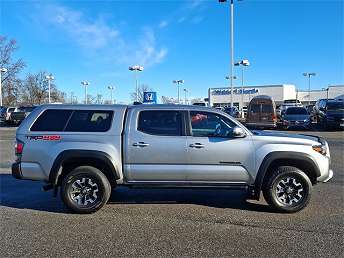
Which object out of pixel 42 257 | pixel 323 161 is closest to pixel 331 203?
pixel 323 161

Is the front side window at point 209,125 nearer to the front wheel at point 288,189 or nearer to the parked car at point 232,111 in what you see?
the front wheel at point 288,189

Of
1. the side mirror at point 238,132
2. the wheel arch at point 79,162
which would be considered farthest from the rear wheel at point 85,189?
the side mirror at point 238,132

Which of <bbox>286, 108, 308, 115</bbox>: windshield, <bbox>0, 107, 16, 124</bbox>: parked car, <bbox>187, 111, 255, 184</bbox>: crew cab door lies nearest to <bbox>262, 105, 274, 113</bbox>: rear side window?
<bbox>286, 108, 308, 115</bbox>: windshield

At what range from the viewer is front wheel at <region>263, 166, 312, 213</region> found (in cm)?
700

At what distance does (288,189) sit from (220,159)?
1273 millimetres

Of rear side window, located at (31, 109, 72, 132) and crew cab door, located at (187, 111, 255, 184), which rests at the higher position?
rear side window, located at (31, 109, 72, 132)

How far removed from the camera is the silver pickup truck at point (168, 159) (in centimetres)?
701

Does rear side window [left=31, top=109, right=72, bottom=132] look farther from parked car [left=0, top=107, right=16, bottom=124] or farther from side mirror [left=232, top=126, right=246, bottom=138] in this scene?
parked car [left=0, top=107, right=16, bottom=124]

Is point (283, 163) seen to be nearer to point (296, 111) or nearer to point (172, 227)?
point (172, 227)

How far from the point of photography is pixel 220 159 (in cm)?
703

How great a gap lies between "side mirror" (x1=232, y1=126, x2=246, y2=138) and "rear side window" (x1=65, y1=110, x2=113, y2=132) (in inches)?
83.9

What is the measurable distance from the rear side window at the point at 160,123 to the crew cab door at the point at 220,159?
33 cm

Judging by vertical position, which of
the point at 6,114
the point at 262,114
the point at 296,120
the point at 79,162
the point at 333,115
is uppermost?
the point at 6,114

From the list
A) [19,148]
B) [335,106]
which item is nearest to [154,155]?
[19,148]
